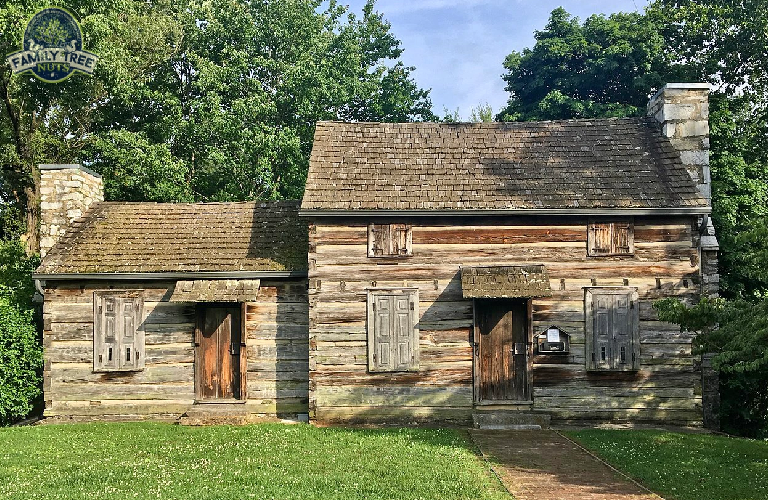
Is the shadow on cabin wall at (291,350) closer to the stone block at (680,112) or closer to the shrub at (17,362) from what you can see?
the shrub at (17,362)

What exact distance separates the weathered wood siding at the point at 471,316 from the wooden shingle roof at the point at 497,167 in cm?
52

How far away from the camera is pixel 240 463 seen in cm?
1035

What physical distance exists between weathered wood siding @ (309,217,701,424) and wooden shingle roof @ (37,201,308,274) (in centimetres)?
Answer: 157

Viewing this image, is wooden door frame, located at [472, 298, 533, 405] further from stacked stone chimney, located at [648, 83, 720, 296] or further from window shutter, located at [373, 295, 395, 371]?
stacked stone chimney, located at [648, 83, 720, 296]

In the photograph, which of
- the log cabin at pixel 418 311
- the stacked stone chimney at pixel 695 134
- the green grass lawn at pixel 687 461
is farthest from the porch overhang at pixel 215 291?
the stacked stone chimney at pixel 695 134

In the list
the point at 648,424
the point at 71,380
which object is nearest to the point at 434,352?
the point at 648,424

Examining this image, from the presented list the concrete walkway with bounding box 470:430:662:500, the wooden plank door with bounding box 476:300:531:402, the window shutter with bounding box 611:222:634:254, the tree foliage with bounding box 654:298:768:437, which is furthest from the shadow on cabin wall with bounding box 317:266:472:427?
the tree foliage with bounding box 654:298:768:437

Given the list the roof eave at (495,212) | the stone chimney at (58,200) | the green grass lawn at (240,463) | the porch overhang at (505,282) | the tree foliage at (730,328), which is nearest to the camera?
the green grass lawn at (240,463)

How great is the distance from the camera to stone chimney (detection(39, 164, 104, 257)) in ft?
55.4

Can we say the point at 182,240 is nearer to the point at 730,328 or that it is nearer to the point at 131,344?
the point at 131,344

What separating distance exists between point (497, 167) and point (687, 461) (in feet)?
26.1

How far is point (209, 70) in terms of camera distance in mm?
27141

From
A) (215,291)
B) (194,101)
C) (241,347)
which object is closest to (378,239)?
(215,291)

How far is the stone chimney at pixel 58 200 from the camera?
1688cm
